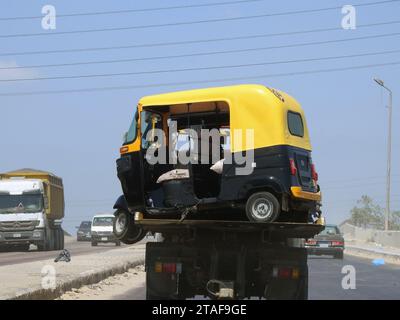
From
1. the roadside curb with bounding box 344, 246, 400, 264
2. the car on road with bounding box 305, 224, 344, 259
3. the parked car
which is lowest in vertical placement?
the parked car

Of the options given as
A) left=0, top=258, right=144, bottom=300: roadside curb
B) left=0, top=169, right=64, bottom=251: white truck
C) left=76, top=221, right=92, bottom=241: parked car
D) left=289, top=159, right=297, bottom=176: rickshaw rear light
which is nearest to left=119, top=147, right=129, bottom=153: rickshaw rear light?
left=289, top=159, right=297, bottom=176: rickshaw rear light

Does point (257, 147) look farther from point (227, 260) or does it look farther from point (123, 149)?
point (123, 149)

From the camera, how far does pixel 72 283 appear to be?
1770 cm

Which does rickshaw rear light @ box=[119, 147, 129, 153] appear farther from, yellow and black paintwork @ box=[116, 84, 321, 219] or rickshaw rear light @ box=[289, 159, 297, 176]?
rickshaw rear light @ box=[289, 159, 297, 176]

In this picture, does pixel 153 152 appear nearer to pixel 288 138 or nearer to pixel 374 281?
pixel 288 138

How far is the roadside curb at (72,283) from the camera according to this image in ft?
47.6

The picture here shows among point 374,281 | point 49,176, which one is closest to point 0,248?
point 49,176

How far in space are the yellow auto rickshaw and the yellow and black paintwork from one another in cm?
1

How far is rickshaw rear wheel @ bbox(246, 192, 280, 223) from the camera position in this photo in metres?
11.9

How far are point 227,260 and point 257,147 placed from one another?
5.62 feet

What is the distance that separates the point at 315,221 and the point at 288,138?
4.69 feet
